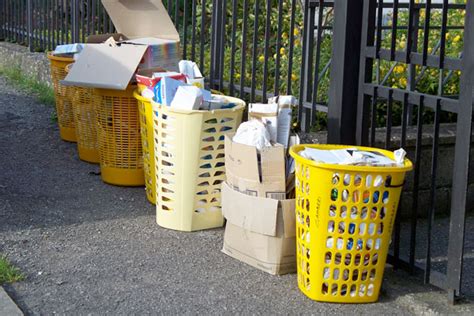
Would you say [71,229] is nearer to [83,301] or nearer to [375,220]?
[83,301]

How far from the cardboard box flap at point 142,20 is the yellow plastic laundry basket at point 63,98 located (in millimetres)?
475

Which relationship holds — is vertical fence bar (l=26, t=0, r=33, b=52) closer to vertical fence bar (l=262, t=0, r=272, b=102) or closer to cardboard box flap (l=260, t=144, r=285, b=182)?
vertical fence bar (l=262, t=0, r=272, b=102)

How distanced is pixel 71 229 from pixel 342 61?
1843 millimetres

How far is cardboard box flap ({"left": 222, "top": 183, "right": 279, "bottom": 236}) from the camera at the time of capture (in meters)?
4.34

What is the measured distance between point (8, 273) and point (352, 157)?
179cm

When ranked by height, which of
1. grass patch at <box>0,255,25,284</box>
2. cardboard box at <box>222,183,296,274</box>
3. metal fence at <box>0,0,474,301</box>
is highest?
metal fence at <box>0,0,474,301</box>

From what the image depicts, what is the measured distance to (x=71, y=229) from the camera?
199 inches

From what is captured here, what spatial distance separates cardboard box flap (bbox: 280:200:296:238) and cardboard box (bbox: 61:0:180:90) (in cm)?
162

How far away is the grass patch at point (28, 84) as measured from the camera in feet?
27.4

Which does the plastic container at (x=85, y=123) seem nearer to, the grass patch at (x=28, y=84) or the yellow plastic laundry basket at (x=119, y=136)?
the yellow plastic laundry basket at (x=119, y=136)

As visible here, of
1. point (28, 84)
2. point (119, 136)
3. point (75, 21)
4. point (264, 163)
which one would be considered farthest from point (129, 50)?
point (28, 84)

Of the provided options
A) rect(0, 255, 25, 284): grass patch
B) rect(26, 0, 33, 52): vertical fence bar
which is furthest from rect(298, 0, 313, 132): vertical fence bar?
rect(26, 0, 33, 52): vertical fence bar

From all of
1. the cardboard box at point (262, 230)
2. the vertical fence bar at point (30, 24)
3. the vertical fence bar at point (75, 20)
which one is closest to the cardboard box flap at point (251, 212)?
the cardboard box at point (262, 230)

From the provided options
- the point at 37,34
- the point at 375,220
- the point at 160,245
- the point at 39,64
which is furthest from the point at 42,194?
the point at 37,34
